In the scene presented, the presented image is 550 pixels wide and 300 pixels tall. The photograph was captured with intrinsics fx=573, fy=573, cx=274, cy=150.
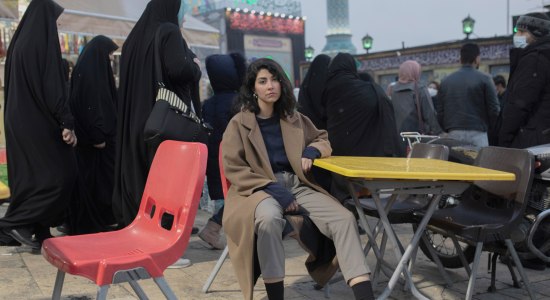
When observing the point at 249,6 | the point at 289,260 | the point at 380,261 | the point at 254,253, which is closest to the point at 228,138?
the point at 254,253

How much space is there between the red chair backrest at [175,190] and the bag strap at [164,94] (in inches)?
41.0

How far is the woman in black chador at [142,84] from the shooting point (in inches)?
150

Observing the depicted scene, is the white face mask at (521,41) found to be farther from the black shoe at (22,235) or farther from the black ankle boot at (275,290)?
the black shoe at (22,235)

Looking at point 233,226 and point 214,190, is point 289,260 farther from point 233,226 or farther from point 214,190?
point 233,226

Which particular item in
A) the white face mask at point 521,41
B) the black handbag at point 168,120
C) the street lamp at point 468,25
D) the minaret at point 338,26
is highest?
the minaret at point 338,26

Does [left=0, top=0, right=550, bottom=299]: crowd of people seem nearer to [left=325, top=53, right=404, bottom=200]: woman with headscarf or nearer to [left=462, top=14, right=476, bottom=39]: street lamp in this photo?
[left=325, top=53, right=404, bottom=200]: woman with headscarf

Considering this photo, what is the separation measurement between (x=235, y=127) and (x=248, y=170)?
0.28 m

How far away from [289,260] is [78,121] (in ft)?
6.87

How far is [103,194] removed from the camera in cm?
485

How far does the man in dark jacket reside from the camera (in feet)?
13.5

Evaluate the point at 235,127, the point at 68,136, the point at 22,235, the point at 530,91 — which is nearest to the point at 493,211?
the point at 530,91

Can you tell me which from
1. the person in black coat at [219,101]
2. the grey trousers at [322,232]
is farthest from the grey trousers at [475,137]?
the grey trousers at [322,232]

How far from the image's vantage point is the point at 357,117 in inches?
193

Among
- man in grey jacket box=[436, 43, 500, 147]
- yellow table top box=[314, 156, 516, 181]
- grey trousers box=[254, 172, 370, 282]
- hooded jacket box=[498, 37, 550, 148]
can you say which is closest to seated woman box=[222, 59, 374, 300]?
grey trousers box=[254, 172, 370, 282]
